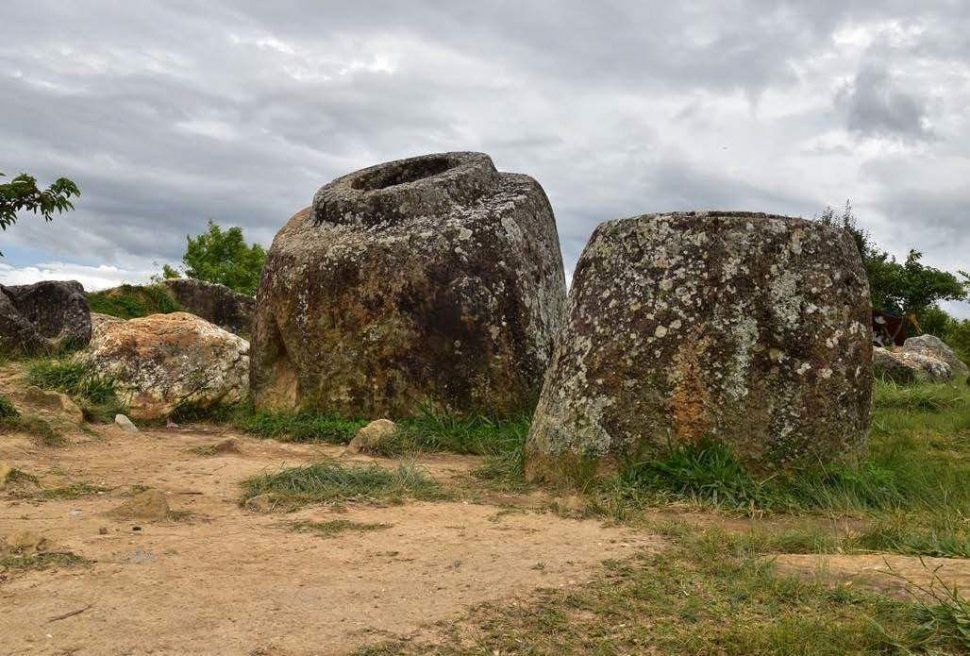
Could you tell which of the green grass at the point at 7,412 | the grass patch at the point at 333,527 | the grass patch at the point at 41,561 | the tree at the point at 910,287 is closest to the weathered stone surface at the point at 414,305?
the green grass at the point at 7,412

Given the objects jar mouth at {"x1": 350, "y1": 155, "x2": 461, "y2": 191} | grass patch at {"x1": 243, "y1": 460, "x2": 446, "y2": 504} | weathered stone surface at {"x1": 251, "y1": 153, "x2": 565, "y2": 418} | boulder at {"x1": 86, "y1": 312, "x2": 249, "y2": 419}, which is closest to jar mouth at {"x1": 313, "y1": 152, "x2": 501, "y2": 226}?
weathered stone surface at {"x1": 251, "y1": 153, "x2": 565, "y2": 418}

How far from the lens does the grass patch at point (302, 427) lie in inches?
289

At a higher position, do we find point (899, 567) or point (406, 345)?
point (406, 345)

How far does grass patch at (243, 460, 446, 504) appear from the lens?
4781 millimetres

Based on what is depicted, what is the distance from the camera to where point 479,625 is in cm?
291

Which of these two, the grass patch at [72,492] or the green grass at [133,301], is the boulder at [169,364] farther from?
the green grass at [133,301]

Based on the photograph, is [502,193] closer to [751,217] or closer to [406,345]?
[406,345]

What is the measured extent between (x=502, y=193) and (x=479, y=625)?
6152mm

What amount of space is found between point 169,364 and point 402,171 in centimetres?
309

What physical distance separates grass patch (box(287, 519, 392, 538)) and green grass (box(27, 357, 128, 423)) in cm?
458

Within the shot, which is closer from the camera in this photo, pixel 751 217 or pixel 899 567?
pixel 899 567

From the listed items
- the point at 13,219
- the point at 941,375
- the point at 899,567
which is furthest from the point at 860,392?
the point at 941,375

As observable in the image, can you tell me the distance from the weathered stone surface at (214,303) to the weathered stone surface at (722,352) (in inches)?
534

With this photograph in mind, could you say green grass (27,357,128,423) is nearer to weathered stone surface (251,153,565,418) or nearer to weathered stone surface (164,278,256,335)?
weathered stone surface (251,153,565,418)
